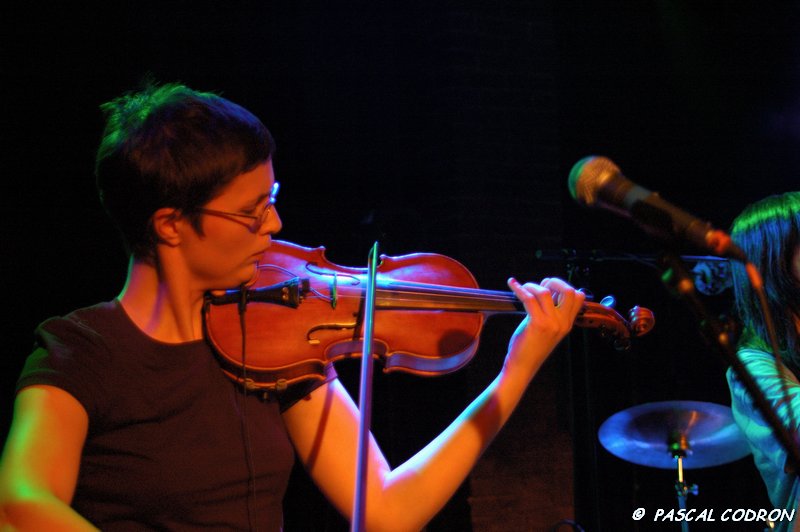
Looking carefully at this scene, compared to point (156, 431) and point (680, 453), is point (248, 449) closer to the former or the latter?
point (156, 431)

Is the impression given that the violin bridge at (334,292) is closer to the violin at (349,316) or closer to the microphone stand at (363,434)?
the violin at (349,316)

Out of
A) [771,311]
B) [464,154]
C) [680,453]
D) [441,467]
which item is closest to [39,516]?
[441,467]

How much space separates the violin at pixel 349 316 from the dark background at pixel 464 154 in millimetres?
1371

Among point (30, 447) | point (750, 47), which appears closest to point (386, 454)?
point (30, 447)

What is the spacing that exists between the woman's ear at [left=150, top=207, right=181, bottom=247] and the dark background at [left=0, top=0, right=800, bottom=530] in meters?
1.60

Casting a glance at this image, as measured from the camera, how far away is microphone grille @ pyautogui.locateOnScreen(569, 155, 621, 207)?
1.37m

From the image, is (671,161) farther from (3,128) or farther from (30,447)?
(30,447)

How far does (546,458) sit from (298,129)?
1931 millimetres

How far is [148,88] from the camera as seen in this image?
1.84 meters

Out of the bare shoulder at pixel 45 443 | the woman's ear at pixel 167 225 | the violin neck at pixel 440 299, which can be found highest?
the woman's ear at pixel 167 225

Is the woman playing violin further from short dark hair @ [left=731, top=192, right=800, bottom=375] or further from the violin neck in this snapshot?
short dark hair @ [left=731, top=192, right=800, bottom=375]

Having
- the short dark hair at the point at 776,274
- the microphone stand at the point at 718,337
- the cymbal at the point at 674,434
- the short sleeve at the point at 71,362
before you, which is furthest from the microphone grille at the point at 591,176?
the cymbal at the point at 674,434

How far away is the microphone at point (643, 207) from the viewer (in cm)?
127

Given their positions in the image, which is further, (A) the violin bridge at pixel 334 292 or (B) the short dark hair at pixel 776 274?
(B) the short dark hair at pixel 776 274
